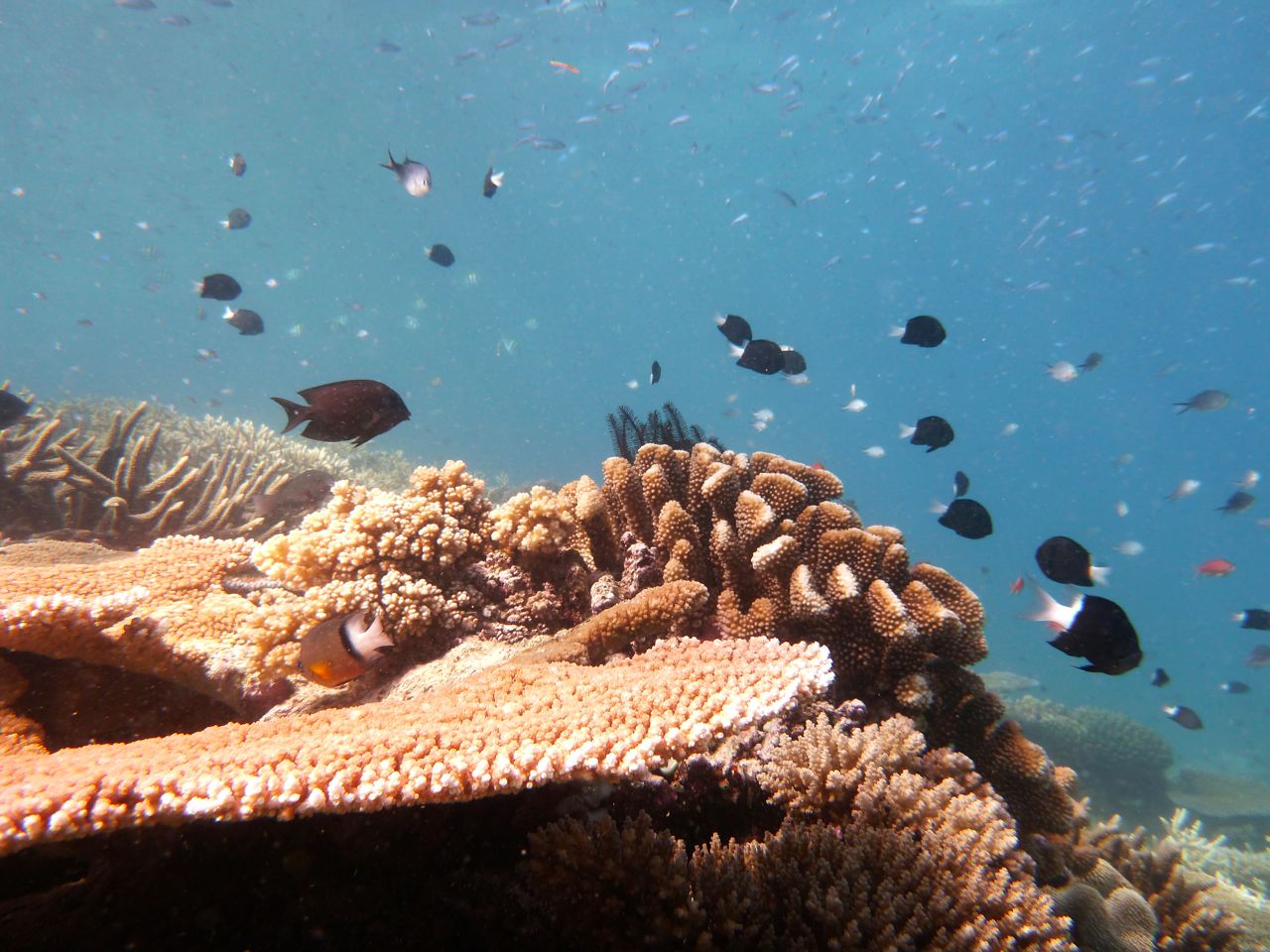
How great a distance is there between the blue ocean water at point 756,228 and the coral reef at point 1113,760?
23.0 ft

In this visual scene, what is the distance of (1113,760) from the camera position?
45.0 ft

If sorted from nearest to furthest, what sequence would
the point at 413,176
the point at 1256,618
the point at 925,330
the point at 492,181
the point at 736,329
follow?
the point at 925,330, the point at 736,329, the point at 413,176, the point at 492,181, the point at 1256,618

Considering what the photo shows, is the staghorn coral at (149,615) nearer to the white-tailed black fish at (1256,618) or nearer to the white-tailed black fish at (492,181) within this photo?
the white-tailed black fish at (492,181)

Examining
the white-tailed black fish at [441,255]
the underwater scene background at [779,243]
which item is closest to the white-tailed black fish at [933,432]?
the underwater scene background at [779,243]

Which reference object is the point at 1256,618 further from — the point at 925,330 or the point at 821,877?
the point at 821,877

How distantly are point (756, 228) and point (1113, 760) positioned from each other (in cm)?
8525

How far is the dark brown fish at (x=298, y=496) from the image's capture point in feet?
22.3

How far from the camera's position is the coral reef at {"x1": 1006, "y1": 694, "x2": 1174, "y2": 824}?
43.6 ft

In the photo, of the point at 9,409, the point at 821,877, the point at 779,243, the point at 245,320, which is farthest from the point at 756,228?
the point at 821,877

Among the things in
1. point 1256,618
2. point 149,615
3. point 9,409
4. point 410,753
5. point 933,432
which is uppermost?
point 933,432

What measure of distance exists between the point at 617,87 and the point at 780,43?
1347 cm

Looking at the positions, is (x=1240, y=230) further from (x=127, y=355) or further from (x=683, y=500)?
(x=127, y=355)

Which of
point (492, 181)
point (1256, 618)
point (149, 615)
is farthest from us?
point (1256, 618)

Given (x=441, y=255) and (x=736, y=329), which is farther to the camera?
(x=441, y=255)
